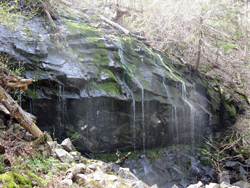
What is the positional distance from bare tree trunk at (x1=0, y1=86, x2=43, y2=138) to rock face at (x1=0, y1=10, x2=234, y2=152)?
2412 mm

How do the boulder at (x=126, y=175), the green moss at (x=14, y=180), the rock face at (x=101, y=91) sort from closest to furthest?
1. the green moss at (x=14, y=180)
2. the boulder at (x=126, y=175)
3. the rock face at (x=101, y=91)

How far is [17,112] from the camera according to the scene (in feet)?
13.0

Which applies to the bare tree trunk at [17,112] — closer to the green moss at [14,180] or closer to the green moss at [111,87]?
the green moss at [14,180]

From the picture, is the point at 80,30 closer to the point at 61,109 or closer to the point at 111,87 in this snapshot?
the point at 111,87

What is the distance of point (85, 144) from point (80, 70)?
3.11 meters

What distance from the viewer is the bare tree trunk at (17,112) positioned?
3.84 m

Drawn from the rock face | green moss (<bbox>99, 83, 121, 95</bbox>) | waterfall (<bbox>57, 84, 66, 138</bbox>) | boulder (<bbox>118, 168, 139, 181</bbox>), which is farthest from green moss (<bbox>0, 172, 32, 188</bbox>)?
green moss (<bbox>99, 83, 121, 95</bbox>)

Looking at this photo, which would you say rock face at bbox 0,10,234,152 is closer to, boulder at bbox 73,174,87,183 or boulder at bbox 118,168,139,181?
boulder at bbox 118,168,139,181

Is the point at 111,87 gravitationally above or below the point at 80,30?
below

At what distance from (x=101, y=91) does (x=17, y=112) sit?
→ 3.67 metres

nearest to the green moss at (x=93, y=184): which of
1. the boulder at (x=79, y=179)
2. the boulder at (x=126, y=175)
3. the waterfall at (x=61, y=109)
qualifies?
the boulder at (x=79, y=179)

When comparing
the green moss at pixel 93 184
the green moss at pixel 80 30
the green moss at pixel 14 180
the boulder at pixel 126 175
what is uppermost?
the green moss at pixel 80 30

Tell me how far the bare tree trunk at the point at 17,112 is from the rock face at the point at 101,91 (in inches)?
95.0

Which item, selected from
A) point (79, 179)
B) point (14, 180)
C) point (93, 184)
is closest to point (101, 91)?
point (79, 179)
